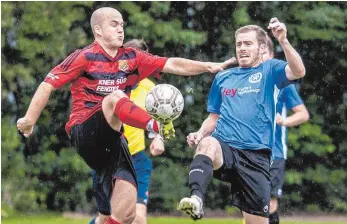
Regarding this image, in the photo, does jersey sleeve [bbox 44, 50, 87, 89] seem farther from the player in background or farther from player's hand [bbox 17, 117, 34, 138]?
the player in background

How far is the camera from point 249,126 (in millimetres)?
6238

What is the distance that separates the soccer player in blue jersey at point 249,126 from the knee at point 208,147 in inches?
0.4

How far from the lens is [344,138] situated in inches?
549

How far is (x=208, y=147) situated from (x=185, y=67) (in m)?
0.83

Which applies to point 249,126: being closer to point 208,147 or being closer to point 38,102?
point 208,147

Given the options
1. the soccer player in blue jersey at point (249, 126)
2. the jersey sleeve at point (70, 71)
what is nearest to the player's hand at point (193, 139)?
the soccer player in blue jersey at point (249, 126)

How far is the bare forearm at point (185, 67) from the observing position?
6363 mm

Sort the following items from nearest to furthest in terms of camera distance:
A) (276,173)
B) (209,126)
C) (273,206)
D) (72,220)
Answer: (209,126) → (276,173) → (273,206) → (72,220)

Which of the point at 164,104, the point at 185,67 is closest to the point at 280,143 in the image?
the point at 185,67

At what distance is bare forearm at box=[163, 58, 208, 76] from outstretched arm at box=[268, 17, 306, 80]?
0.68 metres

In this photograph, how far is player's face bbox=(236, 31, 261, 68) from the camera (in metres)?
6.32

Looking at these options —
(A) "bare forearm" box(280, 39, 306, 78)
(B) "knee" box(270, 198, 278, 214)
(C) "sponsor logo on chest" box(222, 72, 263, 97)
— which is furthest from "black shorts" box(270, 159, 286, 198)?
(A) "bare forearm" box(280, 39, 306, 78)

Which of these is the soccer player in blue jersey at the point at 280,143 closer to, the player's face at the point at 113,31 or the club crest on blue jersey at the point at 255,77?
the club crest on blue jersey at the point at 255,77

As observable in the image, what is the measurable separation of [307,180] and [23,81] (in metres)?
5.03
